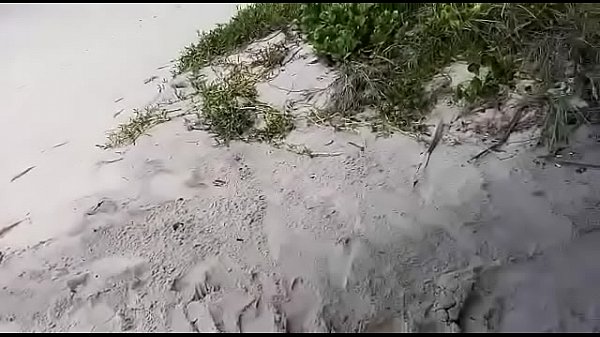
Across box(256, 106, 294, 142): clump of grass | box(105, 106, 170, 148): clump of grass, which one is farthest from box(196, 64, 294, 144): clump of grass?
box(105, 106, 170, 148): clump of grass

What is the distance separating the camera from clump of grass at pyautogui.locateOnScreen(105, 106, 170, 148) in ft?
8.52

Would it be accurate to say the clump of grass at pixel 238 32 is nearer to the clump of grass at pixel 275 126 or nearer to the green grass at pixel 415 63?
the green grass at pixel 415 63

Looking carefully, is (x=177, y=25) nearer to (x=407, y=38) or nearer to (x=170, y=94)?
(x=170, y=94)

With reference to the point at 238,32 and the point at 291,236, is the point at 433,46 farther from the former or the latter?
the point at 291,236

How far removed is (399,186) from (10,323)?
1.31 m

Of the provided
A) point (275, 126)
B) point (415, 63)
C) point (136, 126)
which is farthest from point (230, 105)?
point (415, 63)

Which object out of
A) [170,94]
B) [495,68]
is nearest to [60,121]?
[170,94]

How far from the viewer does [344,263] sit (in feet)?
6.45

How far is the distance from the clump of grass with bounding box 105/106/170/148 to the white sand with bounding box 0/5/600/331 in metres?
0.05

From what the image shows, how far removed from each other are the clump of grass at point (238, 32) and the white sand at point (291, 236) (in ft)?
1.58

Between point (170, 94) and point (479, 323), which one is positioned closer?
point (479, 323)

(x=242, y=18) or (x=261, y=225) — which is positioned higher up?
(x=242, y=18)

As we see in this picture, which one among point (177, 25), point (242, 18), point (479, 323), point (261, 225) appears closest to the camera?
point (479, 323)

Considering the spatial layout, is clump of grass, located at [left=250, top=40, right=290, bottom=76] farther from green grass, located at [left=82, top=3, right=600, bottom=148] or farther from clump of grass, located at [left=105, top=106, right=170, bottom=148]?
clump of grass, located at [left=105, top=106, right=170, bottom=148]
